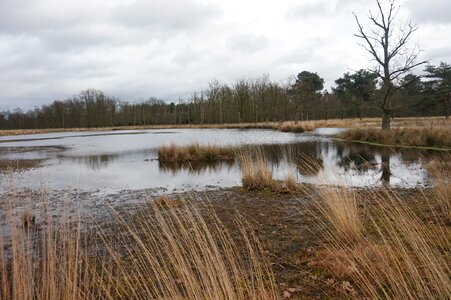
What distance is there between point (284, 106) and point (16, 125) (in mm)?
66938

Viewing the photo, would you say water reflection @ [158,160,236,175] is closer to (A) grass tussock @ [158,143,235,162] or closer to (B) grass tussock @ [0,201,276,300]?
(A) grass tussock @ [158,143,235,162]

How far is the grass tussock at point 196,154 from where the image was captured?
2020cm

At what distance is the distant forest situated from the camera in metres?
55.9

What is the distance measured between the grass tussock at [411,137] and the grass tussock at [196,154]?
399 inches

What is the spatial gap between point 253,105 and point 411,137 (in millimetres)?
48532

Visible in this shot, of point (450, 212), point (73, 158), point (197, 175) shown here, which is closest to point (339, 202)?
point (450, 212)

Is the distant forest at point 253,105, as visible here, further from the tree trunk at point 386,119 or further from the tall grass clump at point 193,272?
the tall grass clump at point 193,272

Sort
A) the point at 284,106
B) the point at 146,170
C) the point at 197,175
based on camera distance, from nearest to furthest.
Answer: the point at 197,175
the point at 146,170
the point at 284,106

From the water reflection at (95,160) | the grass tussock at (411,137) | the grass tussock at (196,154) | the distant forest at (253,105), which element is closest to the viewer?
the grass tussock at (411,137)

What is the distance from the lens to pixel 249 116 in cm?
6875

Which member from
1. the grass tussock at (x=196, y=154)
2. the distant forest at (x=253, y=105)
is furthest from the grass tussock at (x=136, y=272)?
the distant forest at (x=253, y=105)

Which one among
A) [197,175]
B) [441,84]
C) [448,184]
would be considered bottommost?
[197,175]

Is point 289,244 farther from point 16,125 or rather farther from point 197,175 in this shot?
point 16,125

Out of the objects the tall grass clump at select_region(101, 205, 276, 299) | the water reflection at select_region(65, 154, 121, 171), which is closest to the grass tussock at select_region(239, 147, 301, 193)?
the tall grass clump at select_region(101, 205, 276, 299)
